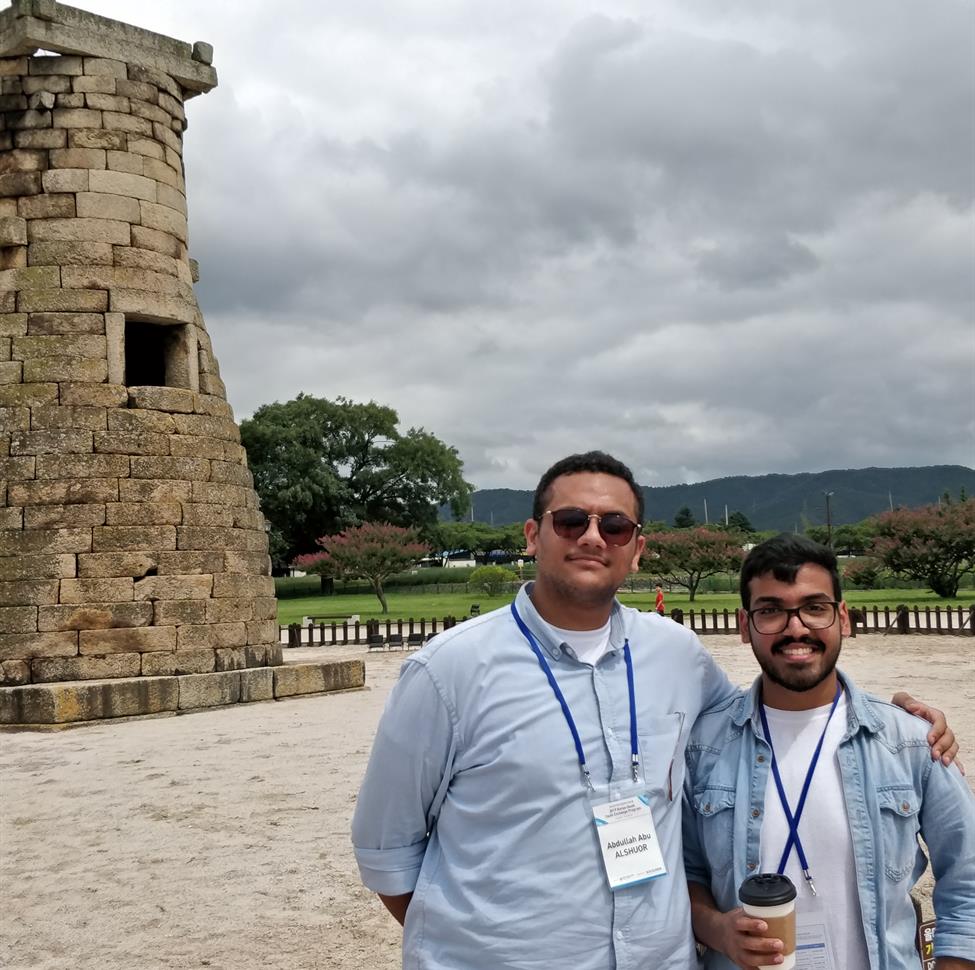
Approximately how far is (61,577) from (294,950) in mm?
7969

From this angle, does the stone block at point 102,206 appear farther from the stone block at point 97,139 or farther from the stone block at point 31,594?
the stone block at point 31,594

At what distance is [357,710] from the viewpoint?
38.7 ft

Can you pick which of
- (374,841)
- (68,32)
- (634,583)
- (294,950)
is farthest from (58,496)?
(634,583)

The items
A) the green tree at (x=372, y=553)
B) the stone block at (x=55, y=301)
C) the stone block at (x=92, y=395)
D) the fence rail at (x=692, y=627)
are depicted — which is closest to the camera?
the stone block at (x=92, y=395)

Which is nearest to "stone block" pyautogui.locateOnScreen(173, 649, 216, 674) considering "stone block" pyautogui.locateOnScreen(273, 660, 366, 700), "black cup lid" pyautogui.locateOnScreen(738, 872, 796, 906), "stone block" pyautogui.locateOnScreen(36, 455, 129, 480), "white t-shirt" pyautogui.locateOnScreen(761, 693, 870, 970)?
"stone block" pyautogui.locateOnScreen(273, 660, 366, 700)

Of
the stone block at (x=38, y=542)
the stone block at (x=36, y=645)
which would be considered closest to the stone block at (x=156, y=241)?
the stone block at (x=38, y=542)

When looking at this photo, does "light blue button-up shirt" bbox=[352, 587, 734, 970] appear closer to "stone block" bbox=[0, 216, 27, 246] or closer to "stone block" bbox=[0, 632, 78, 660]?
"stone block" bbox=[0, 632, 78, 660]

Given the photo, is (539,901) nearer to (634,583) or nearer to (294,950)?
(294,950)

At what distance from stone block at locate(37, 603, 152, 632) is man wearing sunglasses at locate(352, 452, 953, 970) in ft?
32.4

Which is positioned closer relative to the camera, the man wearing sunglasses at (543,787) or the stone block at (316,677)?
the man wearing sunglasses at (543,787)

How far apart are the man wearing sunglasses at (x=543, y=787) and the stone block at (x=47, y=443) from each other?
34.1 feet

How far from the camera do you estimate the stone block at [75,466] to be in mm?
11633

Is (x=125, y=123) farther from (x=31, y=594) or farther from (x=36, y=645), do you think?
(x=36, y=645)

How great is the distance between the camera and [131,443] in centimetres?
1196
